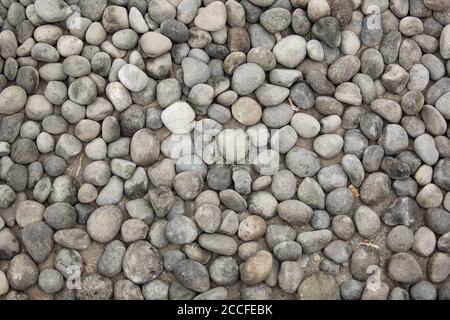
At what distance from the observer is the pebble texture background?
117cm

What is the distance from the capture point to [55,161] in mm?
1245

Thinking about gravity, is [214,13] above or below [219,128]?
above

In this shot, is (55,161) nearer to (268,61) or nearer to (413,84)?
(268,61)

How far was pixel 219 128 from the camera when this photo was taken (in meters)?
1.29

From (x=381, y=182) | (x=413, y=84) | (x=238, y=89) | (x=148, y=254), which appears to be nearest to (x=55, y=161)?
(x=148, y=254)

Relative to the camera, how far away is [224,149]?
1.27 metres

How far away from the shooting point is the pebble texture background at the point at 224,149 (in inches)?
45.9

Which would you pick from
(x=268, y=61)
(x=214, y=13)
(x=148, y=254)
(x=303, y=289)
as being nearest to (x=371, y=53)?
(x=268, y=61)

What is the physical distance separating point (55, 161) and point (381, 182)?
778mm
